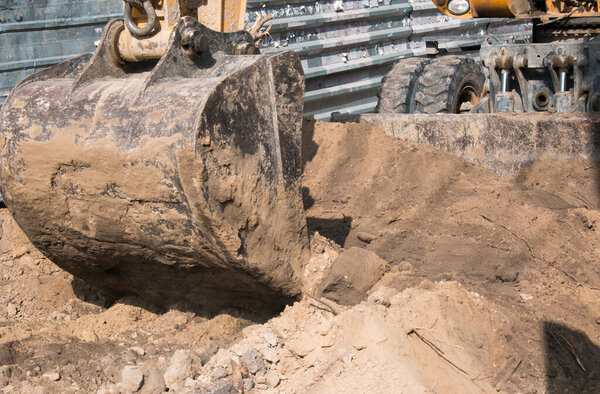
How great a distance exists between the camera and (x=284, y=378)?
280cm

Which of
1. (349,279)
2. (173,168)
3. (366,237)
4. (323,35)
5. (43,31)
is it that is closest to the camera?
(173,168)

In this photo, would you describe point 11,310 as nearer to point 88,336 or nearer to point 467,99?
point 88,336

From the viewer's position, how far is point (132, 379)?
9.27ft

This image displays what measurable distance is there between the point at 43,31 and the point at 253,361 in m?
3.95

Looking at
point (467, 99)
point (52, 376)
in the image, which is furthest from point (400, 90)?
point (52, 376)

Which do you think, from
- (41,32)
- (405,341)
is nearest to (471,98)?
(41,32)

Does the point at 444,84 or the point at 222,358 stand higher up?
the point at 444,84

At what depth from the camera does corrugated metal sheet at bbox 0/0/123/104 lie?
5.58m

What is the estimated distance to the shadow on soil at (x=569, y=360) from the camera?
289 cm

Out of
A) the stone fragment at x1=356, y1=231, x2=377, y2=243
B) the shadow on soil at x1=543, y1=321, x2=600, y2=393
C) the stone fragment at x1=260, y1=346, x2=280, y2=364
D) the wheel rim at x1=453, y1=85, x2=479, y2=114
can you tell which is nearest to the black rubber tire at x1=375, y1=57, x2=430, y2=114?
the wheel rim at x1=453, y1=85, x2=479, y2=114

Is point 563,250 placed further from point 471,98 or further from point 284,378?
point 471,98

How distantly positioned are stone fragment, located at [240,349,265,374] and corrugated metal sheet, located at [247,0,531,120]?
474 centimetres

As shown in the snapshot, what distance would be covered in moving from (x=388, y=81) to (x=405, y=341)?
3.97 metres

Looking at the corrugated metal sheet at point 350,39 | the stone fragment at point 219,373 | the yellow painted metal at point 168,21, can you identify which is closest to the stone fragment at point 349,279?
the stone fragment at point 219,373
